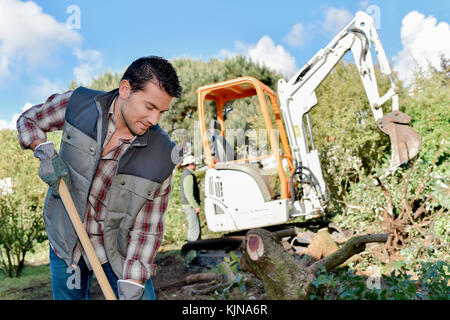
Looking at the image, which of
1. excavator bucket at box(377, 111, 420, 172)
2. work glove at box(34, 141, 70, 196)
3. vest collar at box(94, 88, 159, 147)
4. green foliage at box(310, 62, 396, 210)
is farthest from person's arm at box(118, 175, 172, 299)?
green foliage at box(310, 62, 396, 210)

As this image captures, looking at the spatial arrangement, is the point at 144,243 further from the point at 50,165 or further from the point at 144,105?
the point at 144,105

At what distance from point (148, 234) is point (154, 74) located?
3.06 ft

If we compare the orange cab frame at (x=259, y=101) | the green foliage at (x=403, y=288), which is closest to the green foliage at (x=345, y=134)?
the orange cab frame at (x=259, y=101)

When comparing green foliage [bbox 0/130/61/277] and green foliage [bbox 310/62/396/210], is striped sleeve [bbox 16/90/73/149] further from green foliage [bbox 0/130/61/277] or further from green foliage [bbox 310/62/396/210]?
green foliage [bbox 310/62/396/210]

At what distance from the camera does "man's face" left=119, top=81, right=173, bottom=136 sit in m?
1.94

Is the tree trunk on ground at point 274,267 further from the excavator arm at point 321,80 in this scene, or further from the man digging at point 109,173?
the excavator arm at point 321,80

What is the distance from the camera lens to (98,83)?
39.4 ft

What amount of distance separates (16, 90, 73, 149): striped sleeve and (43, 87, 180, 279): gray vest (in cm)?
8

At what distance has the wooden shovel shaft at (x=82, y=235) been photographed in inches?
78.5

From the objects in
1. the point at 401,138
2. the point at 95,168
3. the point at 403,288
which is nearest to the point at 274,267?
the point at 403,288

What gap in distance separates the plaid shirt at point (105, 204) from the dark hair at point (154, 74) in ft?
0.83

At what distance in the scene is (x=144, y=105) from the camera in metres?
1.96

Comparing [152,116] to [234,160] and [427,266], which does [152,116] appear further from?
[234,160]
